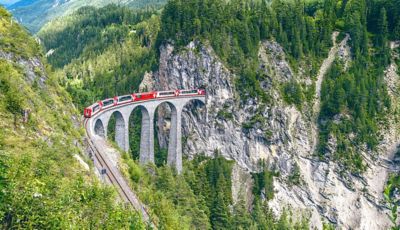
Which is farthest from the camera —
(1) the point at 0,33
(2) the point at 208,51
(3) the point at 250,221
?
(2) the point at 208,51

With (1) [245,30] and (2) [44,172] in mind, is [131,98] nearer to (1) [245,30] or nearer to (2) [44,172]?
(1) [245,30]

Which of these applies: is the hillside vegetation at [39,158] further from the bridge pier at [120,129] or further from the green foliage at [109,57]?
the green foliage at [109,57]

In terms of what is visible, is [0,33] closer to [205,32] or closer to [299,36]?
[205,32]

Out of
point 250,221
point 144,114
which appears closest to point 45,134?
point 144,114

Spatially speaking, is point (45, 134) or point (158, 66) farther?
point (158, 66)

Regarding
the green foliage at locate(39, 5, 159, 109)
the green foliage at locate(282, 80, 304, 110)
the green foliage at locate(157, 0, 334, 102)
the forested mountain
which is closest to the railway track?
the forested mountain

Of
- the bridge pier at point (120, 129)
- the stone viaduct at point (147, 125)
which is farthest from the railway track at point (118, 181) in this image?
the bridge pier at point (120, 129)

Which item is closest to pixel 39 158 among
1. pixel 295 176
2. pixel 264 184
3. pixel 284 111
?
pixel 264 184
